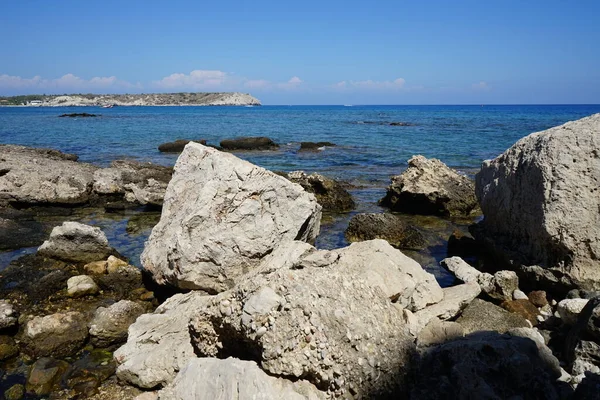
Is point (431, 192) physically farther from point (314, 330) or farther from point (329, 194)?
point (314, 330)

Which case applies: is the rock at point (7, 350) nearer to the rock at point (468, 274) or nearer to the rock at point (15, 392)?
the rock at point (15, 392)

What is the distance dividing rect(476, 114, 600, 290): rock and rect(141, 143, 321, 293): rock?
3.87 m

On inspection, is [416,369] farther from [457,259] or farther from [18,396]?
[457,259]

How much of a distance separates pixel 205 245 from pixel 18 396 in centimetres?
301

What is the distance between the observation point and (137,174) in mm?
17188

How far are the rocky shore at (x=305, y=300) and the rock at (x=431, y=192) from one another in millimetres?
3400

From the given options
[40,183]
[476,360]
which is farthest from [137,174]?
[476,360]

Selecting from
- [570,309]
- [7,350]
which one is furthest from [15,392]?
[570,309]

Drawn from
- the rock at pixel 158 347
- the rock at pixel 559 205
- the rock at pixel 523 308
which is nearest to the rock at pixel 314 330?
the rock at pixel 158 347

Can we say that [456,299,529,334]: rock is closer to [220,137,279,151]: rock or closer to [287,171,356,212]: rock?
[287,171,356,212]: rock

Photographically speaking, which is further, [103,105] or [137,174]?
[103,105]

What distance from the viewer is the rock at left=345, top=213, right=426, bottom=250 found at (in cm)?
1106

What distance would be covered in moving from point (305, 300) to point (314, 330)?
29cm

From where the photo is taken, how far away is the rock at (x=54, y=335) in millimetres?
6117
